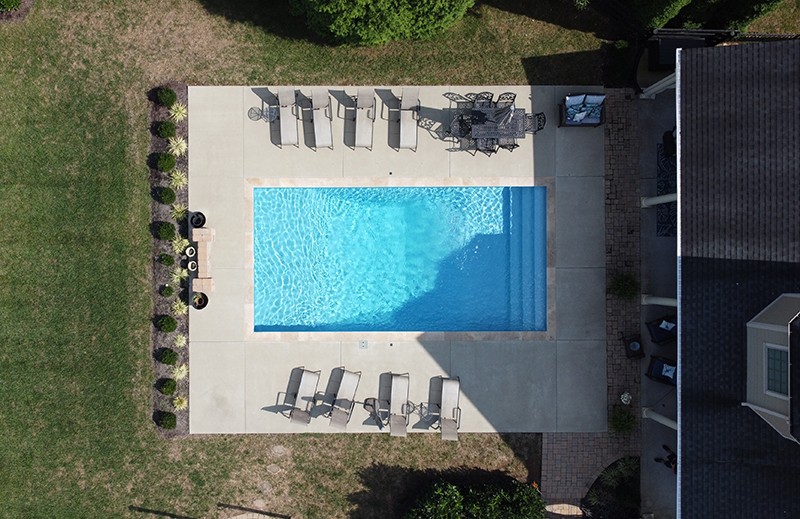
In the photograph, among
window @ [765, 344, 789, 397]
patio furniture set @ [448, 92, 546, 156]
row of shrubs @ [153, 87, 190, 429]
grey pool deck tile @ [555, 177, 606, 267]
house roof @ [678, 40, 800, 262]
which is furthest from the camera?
grey pool deck tile @ [555, 177, 606, 267]

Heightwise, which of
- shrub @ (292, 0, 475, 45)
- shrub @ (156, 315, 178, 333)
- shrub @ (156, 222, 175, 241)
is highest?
shrub @ (292, 0, 475, 45)

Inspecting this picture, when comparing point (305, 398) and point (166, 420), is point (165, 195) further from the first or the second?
point (305, 398)

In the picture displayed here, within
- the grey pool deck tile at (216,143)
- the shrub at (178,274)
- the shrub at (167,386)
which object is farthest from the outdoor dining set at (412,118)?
the shrub at (167,386)

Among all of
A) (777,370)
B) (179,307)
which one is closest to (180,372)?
(179,307)

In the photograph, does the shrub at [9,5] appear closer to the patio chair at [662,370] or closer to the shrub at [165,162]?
the shrub at [165,162]

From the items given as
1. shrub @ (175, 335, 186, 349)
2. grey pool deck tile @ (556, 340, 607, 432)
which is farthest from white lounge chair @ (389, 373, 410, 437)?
shrub @ (175, 335, 186, 349)

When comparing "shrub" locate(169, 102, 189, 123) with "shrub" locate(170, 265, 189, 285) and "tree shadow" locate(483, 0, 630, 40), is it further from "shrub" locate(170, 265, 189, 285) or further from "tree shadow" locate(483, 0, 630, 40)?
"tree shadow" locate(483, 0, 630, 40)

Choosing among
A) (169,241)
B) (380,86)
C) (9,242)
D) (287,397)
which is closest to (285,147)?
(380,86)
